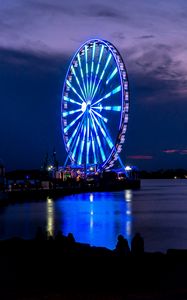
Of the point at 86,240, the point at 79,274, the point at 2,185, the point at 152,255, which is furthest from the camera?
the point at 2,185

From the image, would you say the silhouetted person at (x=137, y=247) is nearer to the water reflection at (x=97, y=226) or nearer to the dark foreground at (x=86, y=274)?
the dark foreground at (x=86, y=274)

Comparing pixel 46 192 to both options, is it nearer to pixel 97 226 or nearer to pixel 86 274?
pixel 97 226

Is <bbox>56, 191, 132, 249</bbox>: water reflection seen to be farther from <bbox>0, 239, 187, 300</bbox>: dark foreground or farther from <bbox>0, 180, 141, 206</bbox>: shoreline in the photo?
<bbox>0, 180, 141, 206</bbox>: shoreline

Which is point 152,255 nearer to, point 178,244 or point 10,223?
point 178,244

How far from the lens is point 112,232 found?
27.2m

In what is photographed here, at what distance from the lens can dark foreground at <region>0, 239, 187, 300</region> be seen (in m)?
7.44

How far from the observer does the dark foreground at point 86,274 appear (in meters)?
7.44

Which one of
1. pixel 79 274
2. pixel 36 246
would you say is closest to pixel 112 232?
pixel 36 246

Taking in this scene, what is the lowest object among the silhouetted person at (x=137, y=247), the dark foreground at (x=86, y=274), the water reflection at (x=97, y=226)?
the water reflection at (x=97, y=226)

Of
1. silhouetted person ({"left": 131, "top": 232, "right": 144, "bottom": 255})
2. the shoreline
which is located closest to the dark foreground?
silhouetted person ({"left": 131, "top": 232, "right": 144, "bottom": 255})

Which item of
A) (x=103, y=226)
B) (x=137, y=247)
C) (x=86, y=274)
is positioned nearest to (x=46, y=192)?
(x=103, y=226)

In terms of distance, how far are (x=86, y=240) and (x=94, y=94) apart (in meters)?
34.8

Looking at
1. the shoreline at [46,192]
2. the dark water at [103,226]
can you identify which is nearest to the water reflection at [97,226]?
the dark water at [103,226]

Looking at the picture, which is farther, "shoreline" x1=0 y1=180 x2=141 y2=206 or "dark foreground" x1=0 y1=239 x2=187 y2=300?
"shoreline" x1=0 y1=180 x2=141 y2=206
